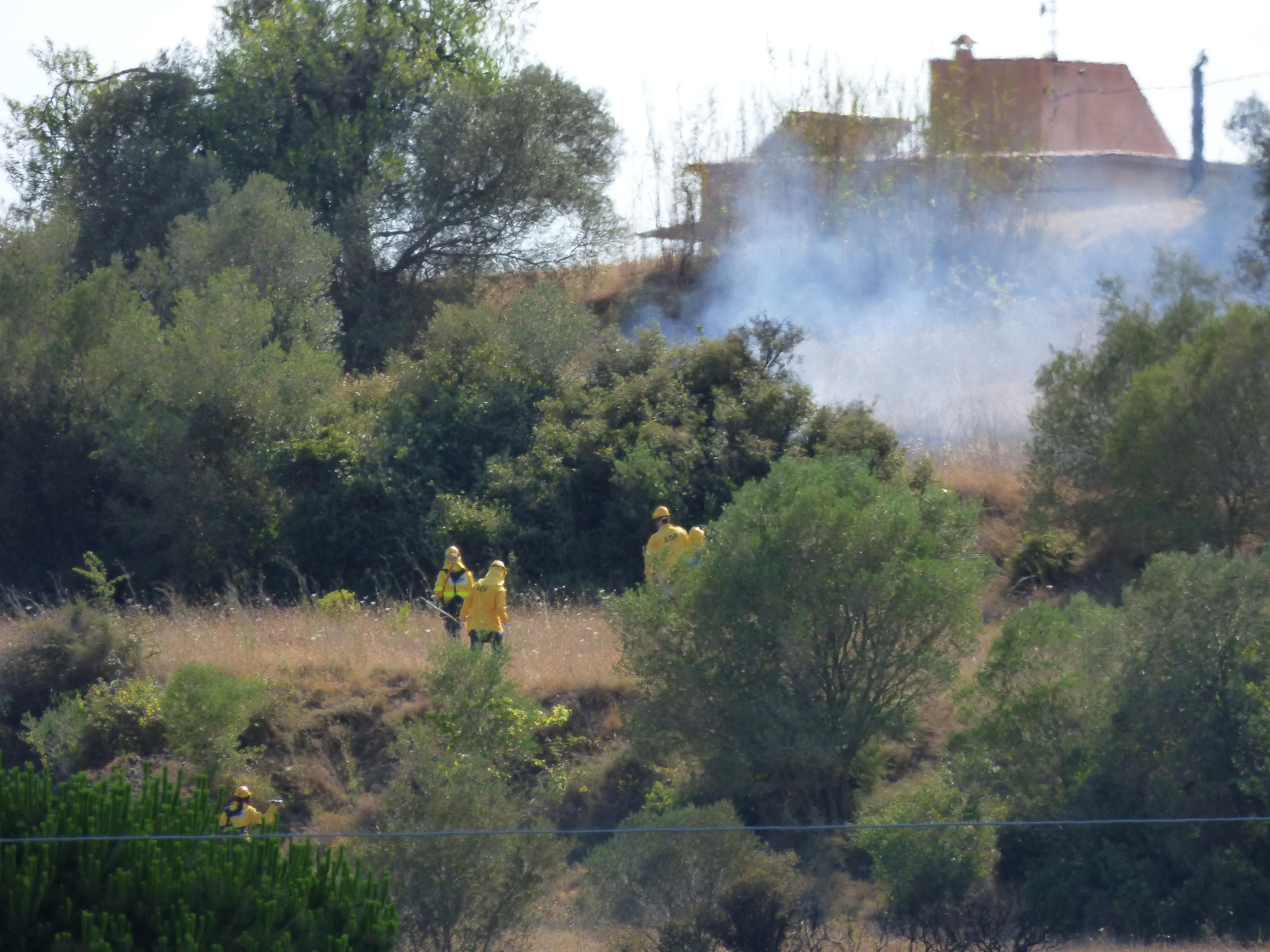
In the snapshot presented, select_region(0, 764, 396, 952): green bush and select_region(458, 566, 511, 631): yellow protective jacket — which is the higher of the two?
select_region(0, 764, 396, 952): green bush

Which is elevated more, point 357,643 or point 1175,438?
point 1175,438

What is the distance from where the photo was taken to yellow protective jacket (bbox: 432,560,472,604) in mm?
13461

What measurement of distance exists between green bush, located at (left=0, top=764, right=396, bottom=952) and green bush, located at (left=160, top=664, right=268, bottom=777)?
644 centimetres

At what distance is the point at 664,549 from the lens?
12.1m

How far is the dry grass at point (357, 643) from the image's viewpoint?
1374 cm

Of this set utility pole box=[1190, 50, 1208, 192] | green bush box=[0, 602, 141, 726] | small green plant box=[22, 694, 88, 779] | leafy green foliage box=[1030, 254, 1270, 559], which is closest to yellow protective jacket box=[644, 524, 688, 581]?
green bush box=[0, 602, 141, 726]

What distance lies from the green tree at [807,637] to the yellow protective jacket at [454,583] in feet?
9.92

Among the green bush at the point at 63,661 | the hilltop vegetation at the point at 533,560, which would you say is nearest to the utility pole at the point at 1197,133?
the hilltop vegetation at the point at 533,560

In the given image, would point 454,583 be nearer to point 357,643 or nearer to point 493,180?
point 357,643

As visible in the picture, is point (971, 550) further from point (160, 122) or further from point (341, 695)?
point (160, 122)

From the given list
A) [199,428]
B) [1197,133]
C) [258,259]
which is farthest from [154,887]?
[1197,133]

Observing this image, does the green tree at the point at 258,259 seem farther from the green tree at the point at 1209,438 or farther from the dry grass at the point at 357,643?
the green tree at the point at 1209,438

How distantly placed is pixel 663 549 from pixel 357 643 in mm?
4359

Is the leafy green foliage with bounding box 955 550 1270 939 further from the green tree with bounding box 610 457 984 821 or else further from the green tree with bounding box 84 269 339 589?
the green tree with bounding box 84 269 339 589
